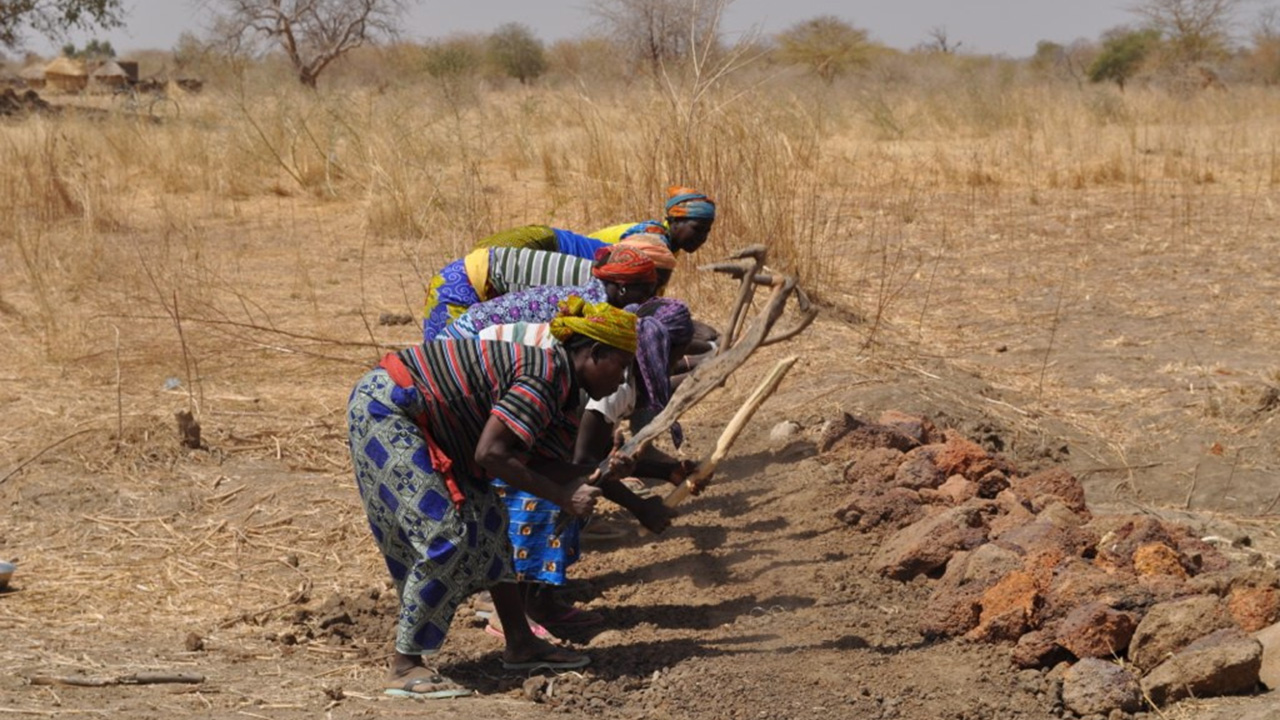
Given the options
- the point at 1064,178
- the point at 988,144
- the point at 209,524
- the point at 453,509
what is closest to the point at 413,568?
the point at 453,509

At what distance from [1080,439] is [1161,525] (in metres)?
1.87

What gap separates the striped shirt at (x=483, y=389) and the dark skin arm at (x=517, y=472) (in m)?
0.03

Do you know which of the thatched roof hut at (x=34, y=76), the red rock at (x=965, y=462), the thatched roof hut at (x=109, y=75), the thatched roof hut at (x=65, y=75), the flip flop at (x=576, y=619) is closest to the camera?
the flip flop at (x=576, y=619)

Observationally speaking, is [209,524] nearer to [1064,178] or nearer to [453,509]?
[453,509]

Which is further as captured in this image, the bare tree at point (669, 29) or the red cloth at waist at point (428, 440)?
the bare tree at point (669, 29)

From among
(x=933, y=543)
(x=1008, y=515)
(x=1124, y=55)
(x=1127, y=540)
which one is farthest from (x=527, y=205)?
(x=1124, y=55)

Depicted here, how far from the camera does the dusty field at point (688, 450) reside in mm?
3760

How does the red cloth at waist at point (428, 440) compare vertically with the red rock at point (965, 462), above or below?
above

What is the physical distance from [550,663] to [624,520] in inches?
53.7

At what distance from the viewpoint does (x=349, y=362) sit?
7.29 meters

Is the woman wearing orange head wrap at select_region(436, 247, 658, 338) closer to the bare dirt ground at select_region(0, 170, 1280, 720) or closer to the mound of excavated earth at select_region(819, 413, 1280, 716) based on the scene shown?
the bare dirt ground at select_region(0, 170, 1280, 720)

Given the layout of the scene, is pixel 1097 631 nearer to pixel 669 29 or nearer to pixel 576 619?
pixel 576 619

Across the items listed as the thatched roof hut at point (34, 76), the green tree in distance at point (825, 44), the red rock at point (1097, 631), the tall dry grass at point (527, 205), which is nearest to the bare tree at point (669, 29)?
the tall dry grass at point (527, 205)

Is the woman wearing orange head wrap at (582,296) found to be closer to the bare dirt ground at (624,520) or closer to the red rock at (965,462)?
the bare dirt ground at (624,520)
